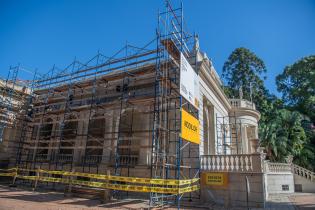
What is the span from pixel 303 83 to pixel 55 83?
3624cm

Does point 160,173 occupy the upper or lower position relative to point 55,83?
lower

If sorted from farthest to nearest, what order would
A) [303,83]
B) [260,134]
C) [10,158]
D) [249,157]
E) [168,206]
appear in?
1. [303,83]
2. [260,134]
3. [10,158]
4. [249,157]
5. [168,206]

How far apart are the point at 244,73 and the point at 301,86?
9061 millimetres

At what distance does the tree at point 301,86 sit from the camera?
32.9 metres

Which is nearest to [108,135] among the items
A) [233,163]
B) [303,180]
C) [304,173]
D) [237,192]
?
[233,163]

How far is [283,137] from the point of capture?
24.8 metres

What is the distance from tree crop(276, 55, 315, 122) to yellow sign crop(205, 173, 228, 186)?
28772 mm

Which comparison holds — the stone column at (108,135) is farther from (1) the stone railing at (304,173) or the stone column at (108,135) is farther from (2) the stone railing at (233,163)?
(1) the stone railing at (304,173)

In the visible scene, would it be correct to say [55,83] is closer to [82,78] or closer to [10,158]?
[82,78]

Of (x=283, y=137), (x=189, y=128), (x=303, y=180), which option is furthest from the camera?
(x=283, y=137)

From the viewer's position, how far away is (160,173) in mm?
12391

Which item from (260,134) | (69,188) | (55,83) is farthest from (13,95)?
(260,134)

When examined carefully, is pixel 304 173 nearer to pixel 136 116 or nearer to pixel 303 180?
pixel 303 180

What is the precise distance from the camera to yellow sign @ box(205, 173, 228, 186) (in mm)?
10953
